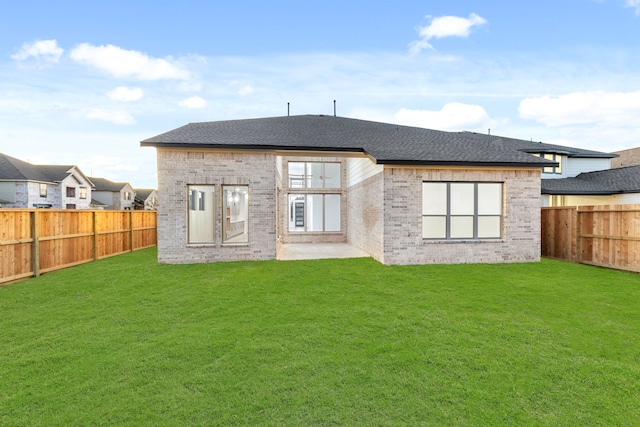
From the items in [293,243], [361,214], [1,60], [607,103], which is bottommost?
[293,243]

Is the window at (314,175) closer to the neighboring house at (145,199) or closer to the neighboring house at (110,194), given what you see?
the neighboring house at (110,194)

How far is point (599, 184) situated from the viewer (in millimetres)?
18453

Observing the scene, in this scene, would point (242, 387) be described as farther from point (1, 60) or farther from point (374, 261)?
point (1, 60)

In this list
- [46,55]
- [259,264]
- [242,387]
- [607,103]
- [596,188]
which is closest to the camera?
[242,387]

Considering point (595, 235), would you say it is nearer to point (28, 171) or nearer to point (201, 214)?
point (201, 214)

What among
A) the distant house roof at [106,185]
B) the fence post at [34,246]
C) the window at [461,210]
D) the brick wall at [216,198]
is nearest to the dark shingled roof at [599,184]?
the window at [461,210]

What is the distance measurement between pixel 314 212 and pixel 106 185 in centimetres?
5094

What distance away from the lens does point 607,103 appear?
34156 millimetres

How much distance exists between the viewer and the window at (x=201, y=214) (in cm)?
998

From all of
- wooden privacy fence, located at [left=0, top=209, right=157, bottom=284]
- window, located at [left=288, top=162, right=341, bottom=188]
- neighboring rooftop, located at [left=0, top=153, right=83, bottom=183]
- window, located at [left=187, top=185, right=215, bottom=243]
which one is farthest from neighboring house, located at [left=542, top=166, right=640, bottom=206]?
neighboring rooftop, located at [left=0, top=153, right=83, bottom=183]

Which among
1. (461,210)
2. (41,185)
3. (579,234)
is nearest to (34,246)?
(461,210)

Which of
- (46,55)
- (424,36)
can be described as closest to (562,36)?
(424,36)

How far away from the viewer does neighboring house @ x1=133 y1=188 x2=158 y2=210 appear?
5928cm

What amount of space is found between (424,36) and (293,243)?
39.1 feet
